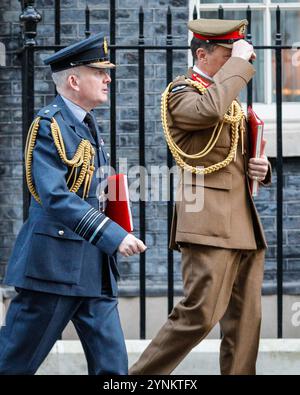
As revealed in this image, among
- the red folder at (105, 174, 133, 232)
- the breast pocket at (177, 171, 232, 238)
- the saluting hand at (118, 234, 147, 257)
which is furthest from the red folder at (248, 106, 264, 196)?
the saluting hand at (118, 234, 147, 257)

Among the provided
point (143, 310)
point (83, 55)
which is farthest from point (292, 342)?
point (83, 55)

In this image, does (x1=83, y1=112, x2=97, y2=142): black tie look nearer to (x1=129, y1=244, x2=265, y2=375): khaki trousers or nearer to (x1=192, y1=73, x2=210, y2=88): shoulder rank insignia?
(x1=192, y1=73, x2=210, y2=88): shoulder rank insignia

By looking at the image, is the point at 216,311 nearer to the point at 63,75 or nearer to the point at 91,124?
the point at 91,124

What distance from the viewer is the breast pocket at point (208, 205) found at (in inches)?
266

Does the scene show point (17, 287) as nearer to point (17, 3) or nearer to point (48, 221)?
point (48, 221)

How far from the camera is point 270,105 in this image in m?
9.26

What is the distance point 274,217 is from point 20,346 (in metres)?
3.12

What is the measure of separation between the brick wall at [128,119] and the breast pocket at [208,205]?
6.87 feet

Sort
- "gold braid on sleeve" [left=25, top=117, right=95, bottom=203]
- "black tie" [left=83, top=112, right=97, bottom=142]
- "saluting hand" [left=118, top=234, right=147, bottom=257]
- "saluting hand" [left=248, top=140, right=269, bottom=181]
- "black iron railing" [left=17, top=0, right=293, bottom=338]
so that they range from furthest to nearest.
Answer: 1. "black iron railing" [left=17, top=0, right=293, bottom=338]
2. "saluting hand" [left=248, top=140, right=269, bottom=181]
3. "black tie" [left=83, top=112, right=97, bottom=142]
4. "gold braid on sleeve" [left=25, top=117, right=95, bottom=203]
5. "saluting hand" [left=118, top=234, right=147, bottom=257]

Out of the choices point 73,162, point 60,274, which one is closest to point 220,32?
point 73,162

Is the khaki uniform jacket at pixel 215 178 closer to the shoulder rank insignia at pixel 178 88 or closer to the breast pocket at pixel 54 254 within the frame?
the shoulder rank insignia at pixel 178 88

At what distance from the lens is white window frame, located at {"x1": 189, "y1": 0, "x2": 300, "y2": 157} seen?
902cm

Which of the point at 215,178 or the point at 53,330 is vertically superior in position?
the point at 215,178

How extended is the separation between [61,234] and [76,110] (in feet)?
1.96
